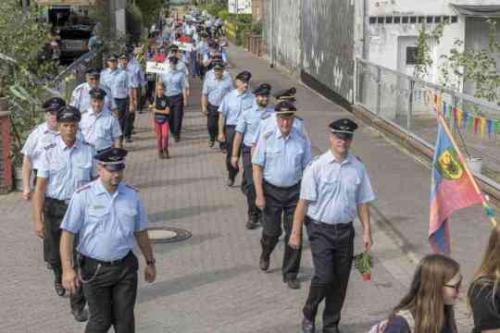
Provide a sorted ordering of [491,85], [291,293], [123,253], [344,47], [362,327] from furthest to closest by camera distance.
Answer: [344,47] < [491,85] < [291,293] < [362,327] < [123,253]

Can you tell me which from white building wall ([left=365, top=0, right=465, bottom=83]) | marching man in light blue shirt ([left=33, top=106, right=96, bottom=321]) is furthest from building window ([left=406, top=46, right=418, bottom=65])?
marching man in light blue shirt ([left=33, top=106, right=96, bottom=321])

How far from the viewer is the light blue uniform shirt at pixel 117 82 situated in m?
16.5

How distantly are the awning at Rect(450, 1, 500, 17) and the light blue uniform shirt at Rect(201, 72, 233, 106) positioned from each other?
7293 millimetres

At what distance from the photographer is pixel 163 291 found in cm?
872

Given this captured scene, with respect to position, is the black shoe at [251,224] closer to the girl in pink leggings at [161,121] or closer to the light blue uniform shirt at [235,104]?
the light blue uniform shirt at [235,104]

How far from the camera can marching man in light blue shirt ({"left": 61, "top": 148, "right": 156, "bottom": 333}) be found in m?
6.32

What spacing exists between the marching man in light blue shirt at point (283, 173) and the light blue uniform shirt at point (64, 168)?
177 centimetres

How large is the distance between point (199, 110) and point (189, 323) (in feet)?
52.8

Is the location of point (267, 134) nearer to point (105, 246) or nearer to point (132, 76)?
point (105, 246)

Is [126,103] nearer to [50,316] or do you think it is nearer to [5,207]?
[5,207]

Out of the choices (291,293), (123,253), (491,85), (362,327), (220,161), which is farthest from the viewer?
(220,161)

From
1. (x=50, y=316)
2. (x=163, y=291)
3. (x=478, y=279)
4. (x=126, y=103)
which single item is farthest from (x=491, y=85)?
(x=478, y=279)

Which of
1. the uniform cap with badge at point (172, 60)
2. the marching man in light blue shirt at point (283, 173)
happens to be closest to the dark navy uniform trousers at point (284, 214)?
the marching man in light blue shirt at point (283, 173)

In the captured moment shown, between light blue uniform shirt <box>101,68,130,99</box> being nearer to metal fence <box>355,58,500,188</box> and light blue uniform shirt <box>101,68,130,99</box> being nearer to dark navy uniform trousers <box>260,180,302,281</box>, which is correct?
metal fence <box>355,58,500,188</box>
